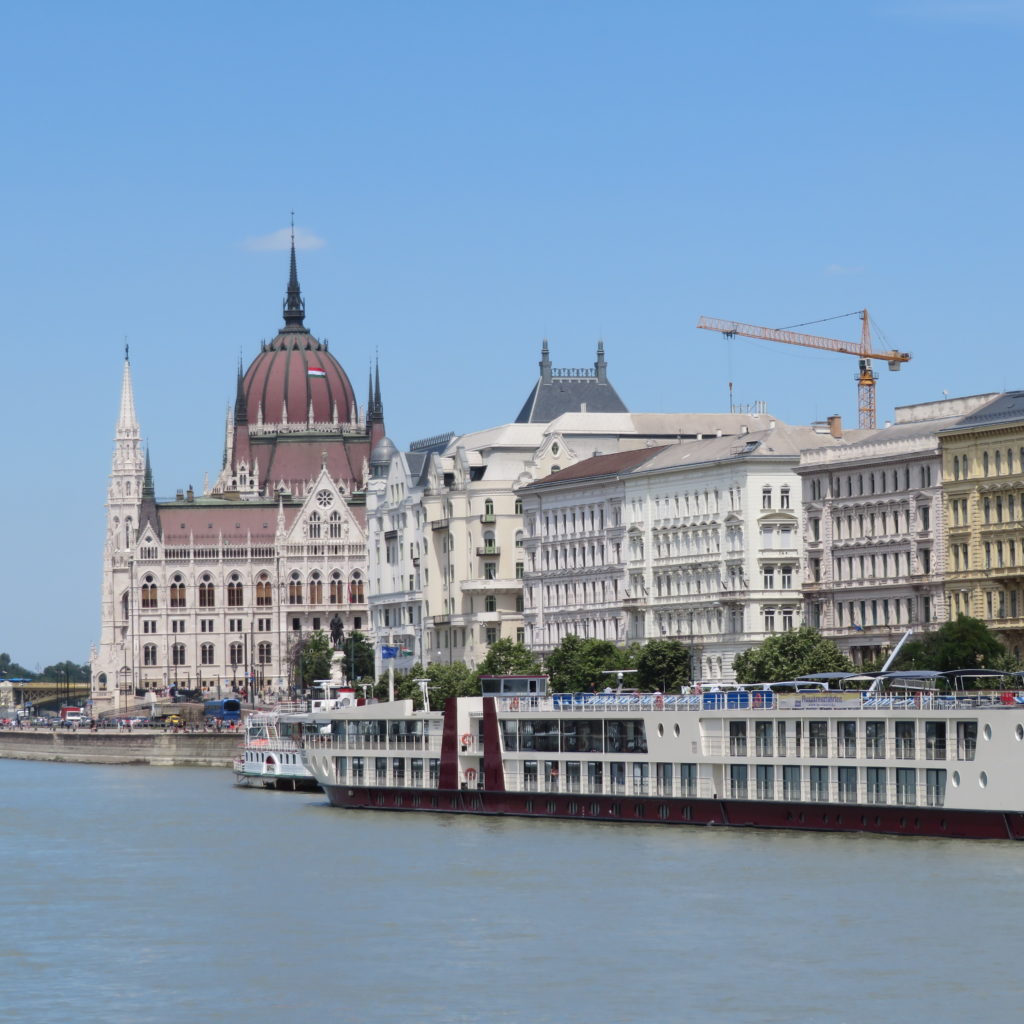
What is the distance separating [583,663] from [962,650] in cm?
2496

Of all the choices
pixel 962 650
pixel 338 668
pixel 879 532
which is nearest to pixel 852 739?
pixel 962 650

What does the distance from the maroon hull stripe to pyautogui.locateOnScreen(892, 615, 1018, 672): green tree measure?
19.1 m

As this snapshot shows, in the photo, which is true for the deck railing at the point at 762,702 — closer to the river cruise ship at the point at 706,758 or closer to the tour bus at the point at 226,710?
the river cruise ship at the point at 706,758

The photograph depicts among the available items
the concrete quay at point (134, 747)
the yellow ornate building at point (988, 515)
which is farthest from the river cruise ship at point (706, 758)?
the concrete quay at point (134, 747)

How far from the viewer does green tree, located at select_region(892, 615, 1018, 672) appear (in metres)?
101

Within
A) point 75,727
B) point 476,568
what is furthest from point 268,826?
point 75,727

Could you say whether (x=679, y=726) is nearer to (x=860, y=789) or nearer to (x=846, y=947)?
(x=860, y=789)

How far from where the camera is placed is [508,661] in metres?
135

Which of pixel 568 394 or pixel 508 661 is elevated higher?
pixel 568 394

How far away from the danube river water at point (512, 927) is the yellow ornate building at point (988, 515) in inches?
1262

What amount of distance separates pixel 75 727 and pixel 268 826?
328 feet

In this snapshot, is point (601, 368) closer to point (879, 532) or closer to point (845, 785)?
point (879, 532)

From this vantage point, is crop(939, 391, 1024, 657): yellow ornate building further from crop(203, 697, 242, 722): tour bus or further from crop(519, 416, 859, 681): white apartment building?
crop(203, 697, 242, 722): tour bus

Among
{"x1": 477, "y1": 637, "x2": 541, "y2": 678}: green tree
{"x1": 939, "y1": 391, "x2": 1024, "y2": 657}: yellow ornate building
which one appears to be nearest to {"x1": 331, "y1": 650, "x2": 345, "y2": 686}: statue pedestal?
{"x1": 477, "y1": 637, "x2": 541, "y2": 678}: green tree
